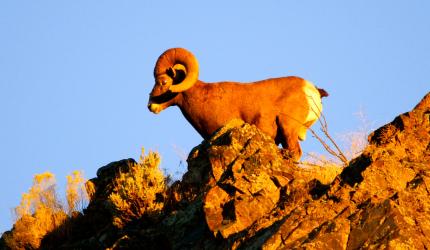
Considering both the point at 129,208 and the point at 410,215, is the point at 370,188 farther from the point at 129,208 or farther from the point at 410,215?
the point at 129,208

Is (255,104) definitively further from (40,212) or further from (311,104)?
(40,212)

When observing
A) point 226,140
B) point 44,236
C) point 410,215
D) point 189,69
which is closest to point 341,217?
point 410,215

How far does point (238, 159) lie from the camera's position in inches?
397

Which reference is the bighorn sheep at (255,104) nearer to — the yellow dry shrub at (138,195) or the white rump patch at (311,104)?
the white rump patch at (311,104)

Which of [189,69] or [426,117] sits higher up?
[189,69]

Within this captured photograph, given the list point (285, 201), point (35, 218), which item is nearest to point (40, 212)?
point (35, 218)

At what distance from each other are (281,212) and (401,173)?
3.95ft

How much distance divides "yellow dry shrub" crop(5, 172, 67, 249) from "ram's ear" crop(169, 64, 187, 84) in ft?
15.6

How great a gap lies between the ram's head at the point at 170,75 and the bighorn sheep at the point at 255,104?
0.02 meters

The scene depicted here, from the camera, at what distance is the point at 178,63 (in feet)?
59.9

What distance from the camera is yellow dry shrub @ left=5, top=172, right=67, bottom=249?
40.7 ft

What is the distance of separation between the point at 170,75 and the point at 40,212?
234 inches

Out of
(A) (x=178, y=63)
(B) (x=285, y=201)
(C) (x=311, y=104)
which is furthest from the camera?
(A) (x=178, y=63)

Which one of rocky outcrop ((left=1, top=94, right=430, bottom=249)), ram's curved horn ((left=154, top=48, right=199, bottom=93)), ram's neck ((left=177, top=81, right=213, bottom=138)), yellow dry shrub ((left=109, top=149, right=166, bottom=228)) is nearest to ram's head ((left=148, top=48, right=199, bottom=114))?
ram's curved horn ((left=154, top=48, right=199, bottom=93))
